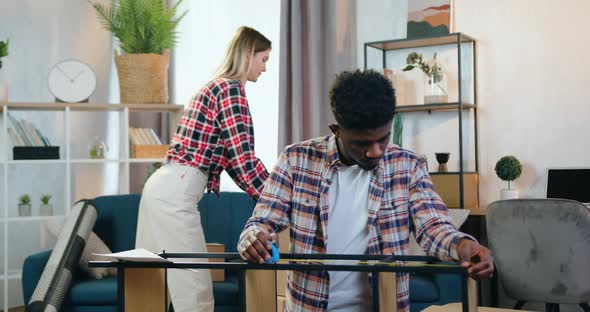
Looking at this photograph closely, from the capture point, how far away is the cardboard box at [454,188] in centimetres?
432

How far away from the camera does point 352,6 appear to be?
4750 millimetres

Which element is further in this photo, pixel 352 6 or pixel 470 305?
pixel 352 6

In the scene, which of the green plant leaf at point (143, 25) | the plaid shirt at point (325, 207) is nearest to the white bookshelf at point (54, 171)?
the green plant leaf at point (143, 25)

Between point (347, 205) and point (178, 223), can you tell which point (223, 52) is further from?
point (347, 205)

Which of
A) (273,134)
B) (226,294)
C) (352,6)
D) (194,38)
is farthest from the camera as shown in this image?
(194,38)

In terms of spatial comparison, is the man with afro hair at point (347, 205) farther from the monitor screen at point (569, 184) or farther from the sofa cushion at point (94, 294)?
the monitor screen at point (569, 184)

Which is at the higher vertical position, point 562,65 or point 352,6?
point 352,6

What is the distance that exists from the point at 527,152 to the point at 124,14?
8.54ft

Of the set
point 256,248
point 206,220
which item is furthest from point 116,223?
point 256,248

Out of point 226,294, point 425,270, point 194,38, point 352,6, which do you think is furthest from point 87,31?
point 425,270

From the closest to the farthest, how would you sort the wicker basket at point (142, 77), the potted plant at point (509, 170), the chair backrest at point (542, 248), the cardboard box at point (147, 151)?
the chair backrest at point (542, 248) → the potted plant at point (509, 170) → the wicker basket at point (142, 77) → the cardboard box at point (147, 151)

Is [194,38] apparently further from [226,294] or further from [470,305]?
[470,305]

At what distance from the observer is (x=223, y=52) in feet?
18.7

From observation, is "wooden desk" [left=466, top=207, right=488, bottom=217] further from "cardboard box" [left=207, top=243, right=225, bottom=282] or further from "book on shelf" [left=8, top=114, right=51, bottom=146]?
"book on shelf" [left=8, top=114, right=51, bottom=146]
